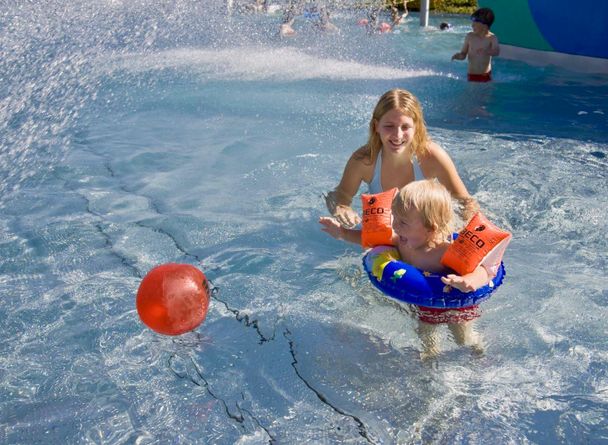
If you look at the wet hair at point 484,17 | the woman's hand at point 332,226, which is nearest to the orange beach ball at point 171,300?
the woman's hand at point 332,226

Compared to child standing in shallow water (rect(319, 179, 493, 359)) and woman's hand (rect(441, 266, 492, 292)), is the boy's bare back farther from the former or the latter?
woman's hand (rect(441, 266, 492, 292))

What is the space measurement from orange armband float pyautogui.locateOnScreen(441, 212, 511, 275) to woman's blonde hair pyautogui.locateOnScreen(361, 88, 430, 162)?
30.1 inches

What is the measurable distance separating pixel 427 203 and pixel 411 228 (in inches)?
6.1

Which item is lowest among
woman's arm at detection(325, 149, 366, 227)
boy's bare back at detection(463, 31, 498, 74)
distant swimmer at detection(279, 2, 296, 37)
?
distant swimmer at detection(279, 2, 296, 37)

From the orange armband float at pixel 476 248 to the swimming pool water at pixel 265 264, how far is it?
49 centimetres

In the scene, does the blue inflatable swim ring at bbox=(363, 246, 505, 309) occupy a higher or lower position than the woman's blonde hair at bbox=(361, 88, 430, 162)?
lower

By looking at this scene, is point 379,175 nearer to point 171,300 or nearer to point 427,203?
point 427,203

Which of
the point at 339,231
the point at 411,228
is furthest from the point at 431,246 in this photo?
the point at 339,231

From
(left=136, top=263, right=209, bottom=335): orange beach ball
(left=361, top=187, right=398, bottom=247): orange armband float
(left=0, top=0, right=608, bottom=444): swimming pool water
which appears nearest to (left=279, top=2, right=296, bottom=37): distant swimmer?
(left=0, top=0, right=608, bottom=444): swimming pool water

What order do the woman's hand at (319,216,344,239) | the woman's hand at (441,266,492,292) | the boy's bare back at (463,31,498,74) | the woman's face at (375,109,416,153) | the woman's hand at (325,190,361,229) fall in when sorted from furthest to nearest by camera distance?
the boy's bare back at (463,31,498,74) < the woman's hand at (325,190,361,229) < the woman's face at (375,109,416,153) < the woman's hand at (319,216,344,239) < the woman's hand at (441,266,492,292)

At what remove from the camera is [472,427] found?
2.71m

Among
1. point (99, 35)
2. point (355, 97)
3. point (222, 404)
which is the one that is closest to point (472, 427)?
point (222, 404)

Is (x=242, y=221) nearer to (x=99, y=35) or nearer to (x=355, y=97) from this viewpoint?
(x=355, y=97)

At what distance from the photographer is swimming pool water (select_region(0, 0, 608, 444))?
2.82 m
